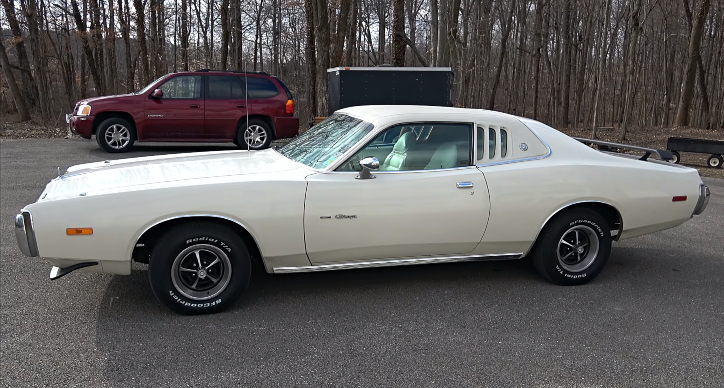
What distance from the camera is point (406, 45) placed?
20.6 metres

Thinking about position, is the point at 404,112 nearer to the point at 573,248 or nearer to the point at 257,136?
the point at 573,248

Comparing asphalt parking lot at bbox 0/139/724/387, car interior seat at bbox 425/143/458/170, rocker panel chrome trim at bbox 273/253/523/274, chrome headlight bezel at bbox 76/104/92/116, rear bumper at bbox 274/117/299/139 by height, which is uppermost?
chrome headlight bezel at bbox 76/104/92/116

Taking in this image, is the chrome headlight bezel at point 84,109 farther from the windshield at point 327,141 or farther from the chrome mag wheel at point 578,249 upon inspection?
the chrome mag wheel at point 578,249

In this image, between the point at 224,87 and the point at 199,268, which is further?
the point at 224,87

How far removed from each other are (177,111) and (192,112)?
0.31m

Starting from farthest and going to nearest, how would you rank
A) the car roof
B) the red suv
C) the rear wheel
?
the rear wheel
the red suv
the car roof

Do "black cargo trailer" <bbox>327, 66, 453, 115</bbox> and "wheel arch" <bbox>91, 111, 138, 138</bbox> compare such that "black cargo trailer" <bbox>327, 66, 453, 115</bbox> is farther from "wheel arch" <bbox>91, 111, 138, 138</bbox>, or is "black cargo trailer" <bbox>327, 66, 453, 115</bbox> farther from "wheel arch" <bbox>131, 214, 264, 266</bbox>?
"wheel arch" <bbox>131, 214, 264, 266</bbox>

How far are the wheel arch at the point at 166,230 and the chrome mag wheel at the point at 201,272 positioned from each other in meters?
0.19

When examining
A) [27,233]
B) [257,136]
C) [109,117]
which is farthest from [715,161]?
[27,233]

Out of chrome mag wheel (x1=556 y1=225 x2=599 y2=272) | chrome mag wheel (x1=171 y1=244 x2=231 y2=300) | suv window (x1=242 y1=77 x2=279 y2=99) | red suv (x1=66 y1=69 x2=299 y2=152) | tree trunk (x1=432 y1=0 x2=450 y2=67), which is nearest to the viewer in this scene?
chrome mag wheel (x1=171 y1=244 x2=231 y2=300)

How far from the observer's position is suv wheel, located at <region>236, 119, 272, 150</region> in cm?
1259

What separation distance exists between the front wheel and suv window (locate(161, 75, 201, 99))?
30.8ft

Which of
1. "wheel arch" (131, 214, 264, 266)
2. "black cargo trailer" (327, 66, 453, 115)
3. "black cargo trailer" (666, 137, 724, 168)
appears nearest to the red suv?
Result: "black cargo trailer" (327, 66, 453, 115)

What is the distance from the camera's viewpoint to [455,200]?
14.5 ft
